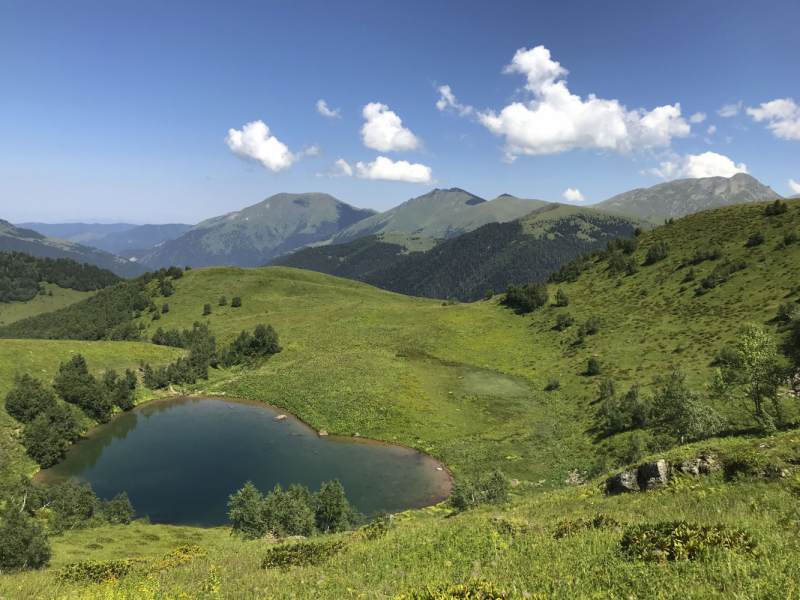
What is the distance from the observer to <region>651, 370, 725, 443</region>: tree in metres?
34.0

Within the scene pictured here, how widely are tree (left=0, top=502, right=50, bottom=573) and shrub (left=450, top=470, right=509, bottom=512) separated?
2990 cm

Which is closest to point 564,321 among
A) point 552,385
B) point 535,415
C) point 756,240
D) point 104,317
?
point 552,385

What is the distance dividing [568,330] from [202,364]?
82767 millimetres

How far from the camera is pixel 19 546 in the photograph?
23.7 m

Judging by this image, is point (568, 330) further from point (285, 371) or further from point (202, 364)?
point (202, 364)

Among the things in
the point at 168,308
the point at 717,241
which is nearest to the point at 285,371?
the point at 168,308

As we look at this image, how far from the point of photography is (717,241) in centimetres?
9200

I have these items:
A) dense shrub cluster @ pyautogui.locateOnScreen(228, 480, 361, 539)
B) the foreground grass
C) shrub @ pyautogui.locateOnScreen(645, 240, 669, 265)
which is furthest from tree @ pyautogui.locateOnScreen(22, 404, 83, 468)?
shrub @ pyautogui.locateOnScreen(645, 240, 669, 265)

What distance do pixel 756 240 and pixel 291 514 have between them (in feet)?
342

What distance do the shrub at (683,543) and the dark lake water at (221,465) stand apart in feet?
122

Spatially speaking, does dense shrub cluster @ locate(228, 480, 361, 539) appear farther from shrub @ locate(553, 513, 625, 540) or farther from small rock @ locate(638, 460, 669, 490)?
shrub @ locate(553, 513, 625, 540)

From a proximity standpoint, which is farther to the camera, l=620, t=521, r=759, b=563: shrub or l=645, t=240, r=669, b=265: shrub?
l=645, t=240, r=669, b=265: shrub

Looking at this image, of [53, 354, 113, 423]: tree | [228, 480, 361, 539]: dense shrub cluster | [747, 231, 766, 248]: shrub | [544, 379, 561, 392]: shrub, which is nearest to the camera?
[228, 480, 361, 539]: dense shrub cluster

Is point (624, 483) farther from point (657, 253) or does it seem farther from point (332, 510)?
point (657, 253)
